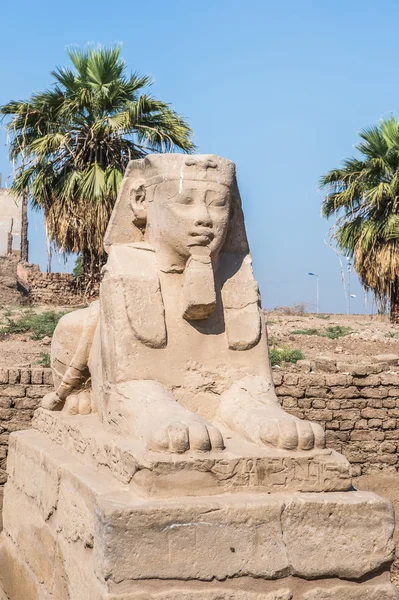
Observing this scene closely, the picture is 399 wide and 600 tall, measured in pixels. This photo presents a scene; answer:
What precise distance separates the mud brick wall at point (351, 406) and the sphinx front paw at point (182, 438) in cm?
474

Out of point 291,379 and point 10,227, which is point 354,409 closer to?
point 291,379

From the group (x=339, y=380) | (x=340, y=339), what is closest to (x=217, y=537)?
(x=339, y=380)

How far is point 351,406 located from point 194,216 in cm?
470

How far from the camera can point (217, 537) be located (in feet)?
9.18

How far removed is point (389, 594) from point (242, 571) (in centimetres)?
60

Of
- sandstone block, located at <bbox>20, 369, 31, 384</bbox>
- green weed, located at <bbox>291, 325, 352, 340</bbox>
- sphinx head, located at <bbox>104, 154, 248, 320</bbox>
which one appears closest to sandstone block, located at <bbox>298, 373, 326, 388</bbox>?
sandstone block, located at <bbox>20, 369, 31, 384</bbox>

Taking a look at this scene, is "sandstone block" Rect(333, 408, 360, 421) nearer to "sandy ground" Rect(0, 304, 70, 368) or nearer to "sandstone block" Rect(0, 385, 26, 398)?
"sandstone block" Rect(0, 385, 26, 398)

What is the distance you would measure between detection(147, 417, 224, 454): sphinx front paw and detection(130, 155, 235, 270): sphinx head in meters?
0.87

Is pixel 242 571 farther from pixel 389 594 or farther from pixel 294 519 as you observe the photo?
pixel 389 594

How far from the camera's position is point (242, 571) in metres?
2.82

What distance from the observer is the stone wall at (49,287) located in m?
16.9

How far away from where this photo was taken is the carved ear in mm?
3818

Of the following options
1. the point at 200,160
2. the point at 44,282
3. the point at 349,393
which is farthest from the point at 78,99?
the point at 200,160

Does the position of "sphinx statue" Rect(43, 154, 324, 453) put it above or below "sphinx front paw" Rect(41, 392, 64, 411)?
above
